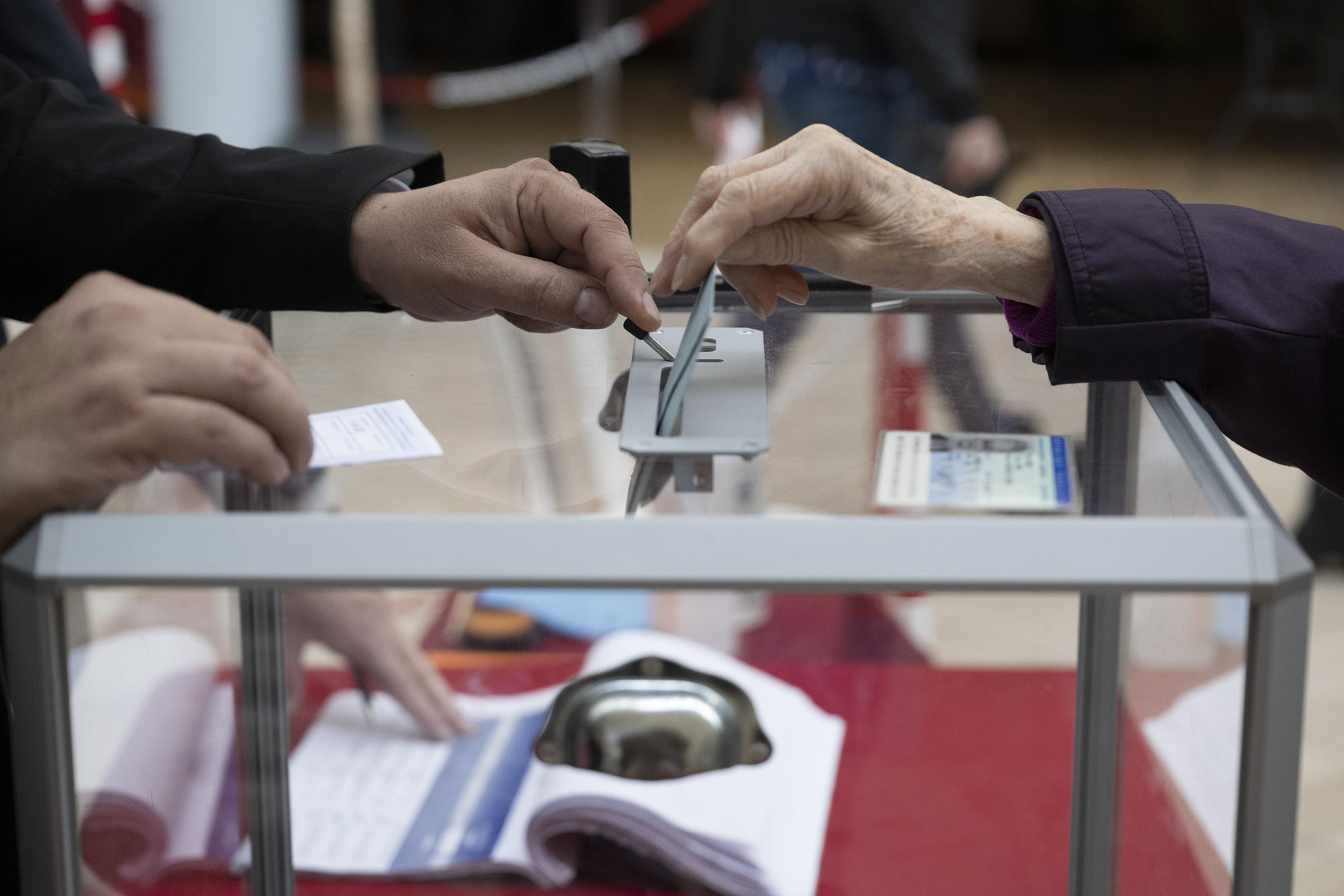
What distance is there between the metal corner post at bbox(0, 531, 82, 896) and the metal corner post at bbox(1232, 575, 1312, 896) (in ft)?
1.36

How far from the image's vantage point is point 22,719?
0.48 meters

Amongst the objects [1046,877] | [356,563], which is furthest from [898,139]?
[356,563]

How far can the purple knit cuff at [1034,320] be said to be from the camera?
0.69 metres

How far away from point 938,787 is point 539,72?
5.45 meters

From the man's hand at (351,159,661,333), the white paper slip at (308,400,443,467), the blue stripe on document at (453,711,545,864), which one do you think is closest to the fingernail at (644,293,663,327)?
the man's hand at (351,159,661,333)

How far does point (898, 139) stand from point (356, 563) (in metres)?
2.09

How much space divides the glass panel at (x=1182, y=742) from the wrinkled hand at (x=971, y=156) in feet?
5.65

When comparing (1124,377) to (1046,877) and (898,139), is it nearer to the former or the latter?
(1046,877)

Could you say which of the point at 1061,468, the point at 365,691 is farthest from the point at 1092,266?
the point at 365,691

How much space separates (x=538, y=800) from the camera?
1.01m

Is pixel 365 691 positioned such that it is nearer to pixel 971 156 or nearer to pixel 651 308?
pixel 651 308

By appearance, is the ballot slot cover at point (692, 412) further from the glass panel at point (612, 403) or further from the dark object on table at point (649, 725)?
the dark object on table at point (649, 725)

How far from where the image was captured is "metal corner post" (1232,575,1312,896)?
1.50 ft

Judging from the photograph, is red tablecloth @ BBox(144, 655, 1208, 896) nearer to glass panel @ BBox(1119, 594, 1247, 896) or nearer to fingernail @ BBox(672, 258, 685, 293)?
glass panel @ BBox(1119, 594, 1247, 896)
